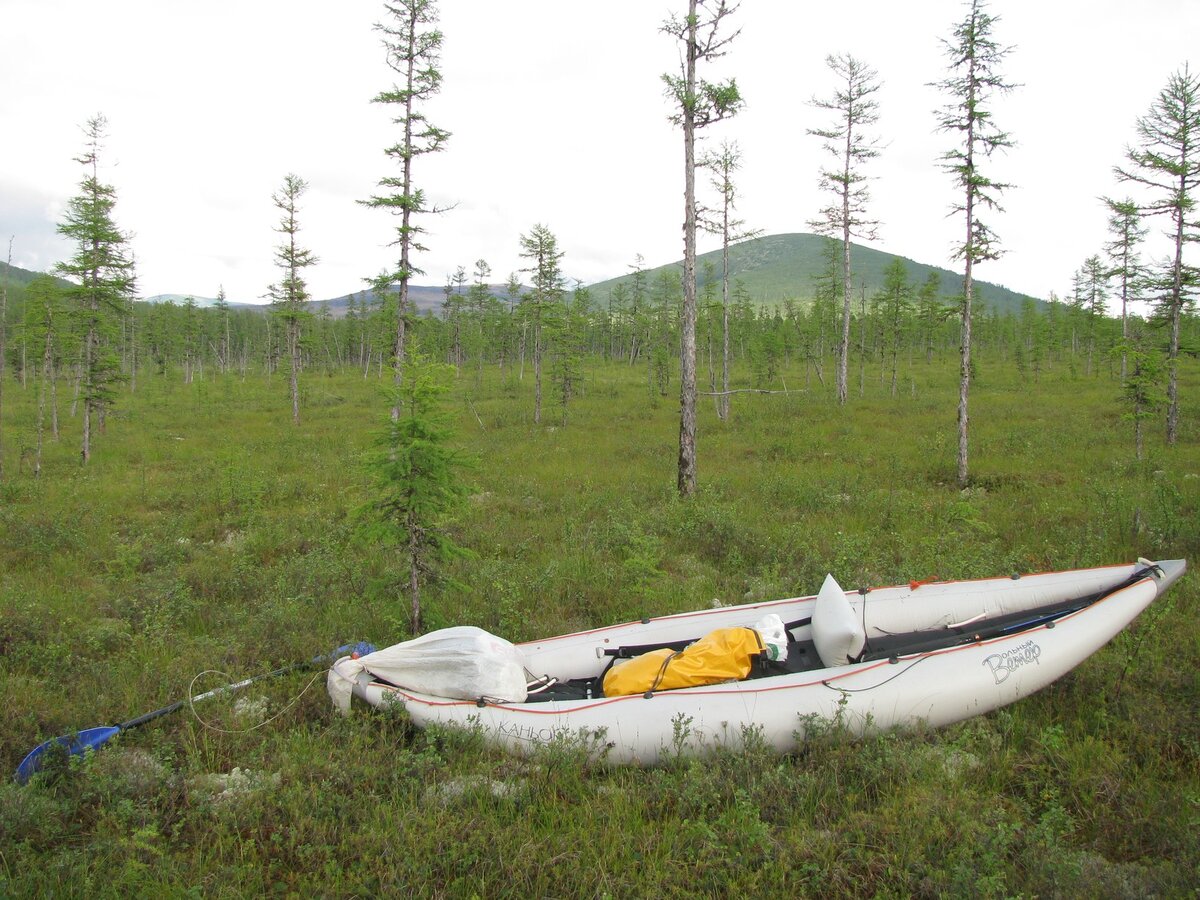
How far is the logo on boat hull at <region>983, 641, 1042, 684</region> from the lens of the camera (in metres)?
4.68

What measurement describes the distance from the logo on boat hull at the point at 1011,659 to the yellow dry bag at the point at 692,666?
186 centimetres

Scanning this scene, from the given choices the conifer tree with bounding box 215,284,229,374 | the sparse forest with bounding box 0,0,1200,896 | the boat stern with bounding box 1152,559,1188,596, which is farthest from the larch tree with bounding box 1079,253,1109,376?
the conifer tree with bounding box 215,284,229,374

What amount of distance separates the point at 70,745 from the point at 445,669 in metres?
2.78

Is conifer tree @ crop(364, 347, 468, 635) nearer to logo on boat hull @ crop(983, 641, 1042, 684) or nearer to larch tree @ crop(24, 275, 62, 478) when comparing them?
logo on boat hull @ crop(983, 641, 1042, 684)

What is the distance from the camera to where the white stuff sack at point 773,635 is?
211 inches

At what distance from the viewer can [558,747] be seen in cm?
434

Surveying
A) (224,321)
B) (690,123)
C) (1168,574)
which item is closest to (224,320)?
(224,321)

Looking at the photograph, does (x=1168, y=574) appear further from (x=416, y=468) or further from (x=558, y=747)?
(x=416, y=468)

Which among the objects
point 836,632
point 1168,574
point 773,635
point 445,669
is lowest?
point 445,669

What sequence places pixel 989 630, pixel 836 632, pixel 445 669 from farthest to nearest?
1. pixel 989 630
2. pixel 836 632
3. pixel 445 669

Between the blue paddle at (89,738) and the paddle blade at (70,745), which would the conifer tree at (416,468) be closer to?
the blue paddle at (89,738)

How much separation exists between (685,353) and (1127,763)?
966 centimetres

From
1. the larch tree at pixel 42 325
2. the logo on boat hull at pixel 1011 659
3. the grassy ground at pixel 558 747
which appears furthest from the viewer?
the larch tree at pixel 42 325

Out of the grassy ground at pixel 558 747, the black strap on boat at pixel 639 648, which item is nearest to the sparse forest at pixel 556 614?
the grassy ground at pixel 558 747
